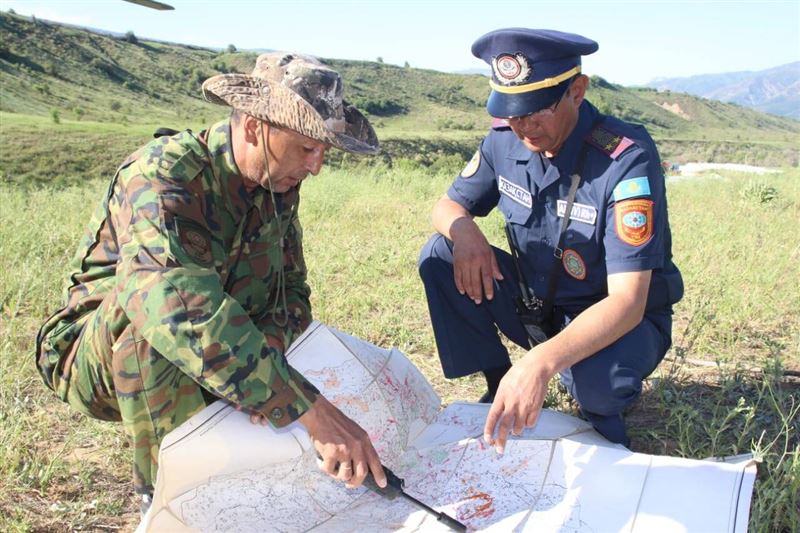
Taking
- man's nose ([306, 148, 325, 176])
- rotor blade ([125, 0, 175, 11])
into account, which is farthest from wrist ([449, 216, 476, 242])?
rotor blade ([125, 0, 175, 11])

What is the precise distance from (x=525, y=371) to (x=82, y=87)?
133ft

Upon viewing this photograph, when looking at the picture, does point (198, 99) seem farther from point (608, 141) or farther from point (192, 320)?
point (192, 320)

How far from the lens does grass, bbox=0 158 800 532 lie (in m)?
1.79

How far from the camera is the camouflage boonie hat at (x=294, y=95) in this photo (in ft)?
4.94

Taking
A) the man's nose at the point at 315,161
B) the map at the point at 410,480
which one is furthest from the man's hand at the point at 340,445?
the man's nose at the point at 315,161

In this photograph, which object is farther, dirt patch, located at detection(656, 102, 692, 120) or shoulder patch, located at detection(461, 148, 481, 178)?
dirt patch, located at detection(656, 102, 692, 120)

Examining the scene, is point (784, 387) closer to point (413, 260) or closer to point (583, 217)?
point (583, 217)

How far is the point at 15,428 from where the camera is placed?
75.0 inches

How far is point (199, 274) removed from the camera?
1451mm

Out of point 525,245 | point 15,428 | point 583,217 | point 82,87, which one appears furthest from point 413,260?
point 82,87

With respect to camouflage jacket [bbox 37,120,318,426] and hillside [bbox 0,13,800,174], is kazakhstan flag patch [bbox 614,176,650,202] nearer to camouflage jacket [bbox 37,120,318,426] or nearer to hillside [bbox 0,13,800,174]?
camouflage jacket [bbox 37,120,318,426]

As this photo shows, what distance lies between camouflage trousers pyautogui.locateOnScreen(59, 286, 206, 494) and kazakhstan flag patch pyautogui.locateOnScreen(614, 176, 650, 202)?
4.07ft

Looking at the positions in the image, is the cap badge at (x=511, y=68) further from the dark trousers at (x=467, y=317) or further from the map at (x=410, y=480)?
the map at (x=410, y=480)

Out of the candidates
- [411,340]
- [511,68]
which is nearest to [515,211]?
[511,68]
